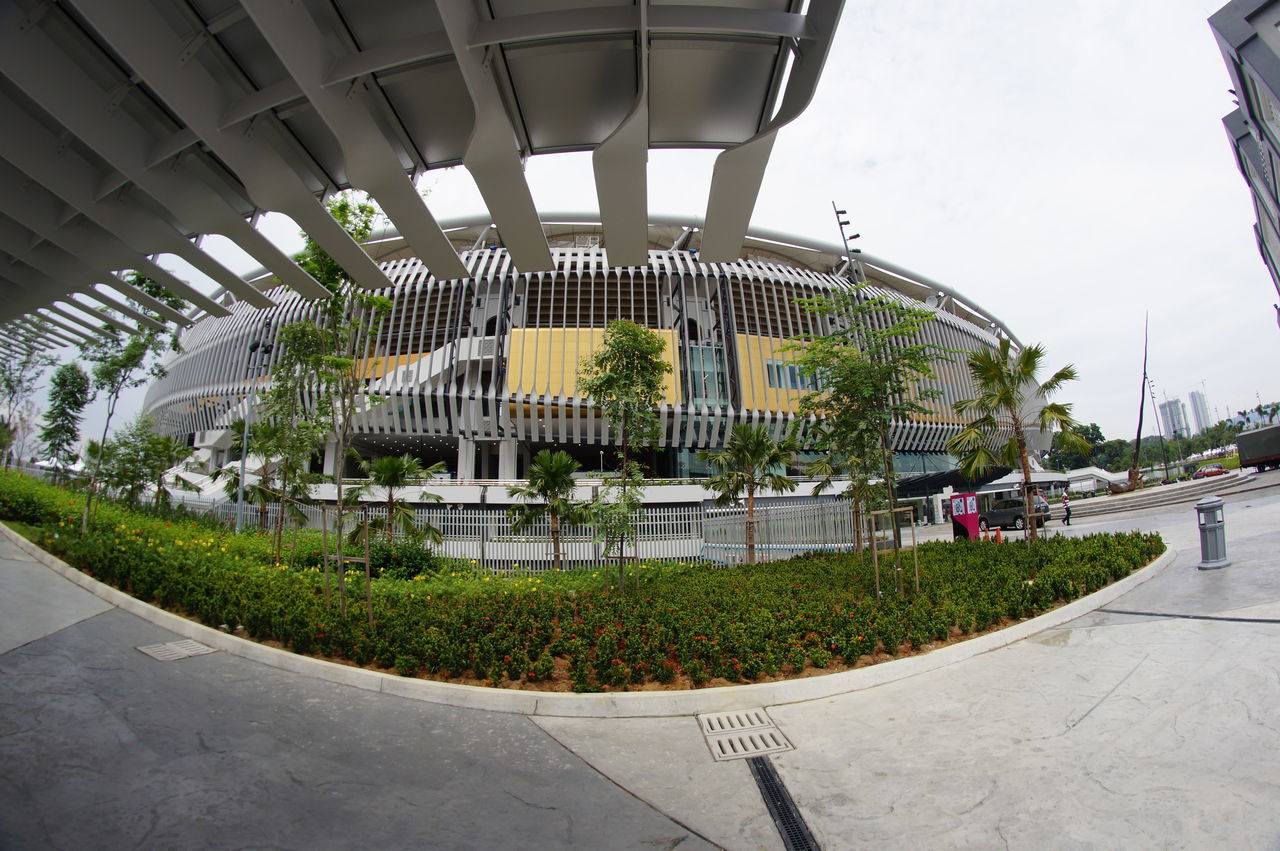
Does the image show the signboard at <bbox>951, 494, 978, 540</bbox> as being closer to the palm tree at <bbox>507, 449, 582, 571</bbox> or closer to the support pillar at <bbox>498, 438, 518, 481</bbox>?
the palm tree at <bbox>507, 449, 582, 571</bbox>

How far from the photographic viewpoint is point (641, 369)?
38.2 ft

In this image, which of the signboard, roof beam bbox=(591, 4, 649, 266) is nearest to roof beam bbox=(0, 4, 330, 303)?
roof beam bbox=(591, 4, 649, 266)

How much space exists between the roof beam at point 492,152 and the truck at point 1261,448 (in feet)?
156

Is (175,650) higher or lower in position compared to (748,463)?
lower

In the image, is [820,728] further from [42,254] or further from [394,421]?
[394,421]

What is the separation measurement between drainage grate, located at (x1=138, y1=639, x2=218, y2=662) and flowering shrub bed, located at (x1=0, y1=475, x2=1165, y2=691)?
1.65 ft

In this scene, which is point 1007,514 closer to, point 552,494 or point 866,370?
point 866,370

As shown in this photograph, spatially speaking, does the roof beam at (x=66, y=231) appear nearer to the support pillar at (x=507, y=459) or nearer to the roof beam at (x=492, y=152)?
the roof beam at (x=492, y=152)

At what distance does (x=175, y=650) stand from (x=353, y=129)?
678 cm

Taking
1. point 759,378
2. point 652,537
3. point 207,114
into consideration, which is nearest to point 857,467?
point 652,537

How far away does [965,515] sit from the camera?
1698 cm

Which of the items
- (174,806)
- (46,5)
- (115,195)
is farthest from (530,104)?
(174,806)

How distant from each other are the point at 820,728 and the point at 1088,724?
200cm

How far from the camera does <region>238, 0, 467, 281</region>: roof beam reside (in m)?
2.66
